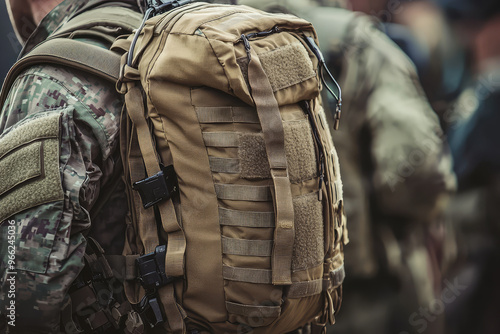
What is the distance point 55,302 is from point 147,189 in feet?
1.10

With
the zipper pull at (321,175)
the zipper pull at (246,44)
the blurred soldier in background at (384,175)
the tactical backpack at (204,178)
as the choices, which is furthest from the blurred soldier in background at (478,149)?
the zipper pull at (246,44)

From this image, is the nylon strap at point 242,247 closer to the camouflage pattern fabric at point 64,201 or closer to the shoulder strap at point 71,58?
the camouflage pattern fabric at point 64,201

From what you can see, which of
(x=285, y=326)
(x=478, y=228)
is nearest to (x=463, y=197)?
(x=478, y=228)

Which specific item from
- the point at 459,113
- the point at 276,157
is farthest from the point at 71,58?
the point at 459,113

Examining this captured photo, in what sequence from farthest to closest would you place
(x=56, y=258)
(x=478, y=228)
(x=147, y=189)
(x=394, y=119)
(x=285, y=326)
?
(x=478, y=228), (x=394, y=119), (x=285, y=326), (x=147, y=189), (x=56, y=258)

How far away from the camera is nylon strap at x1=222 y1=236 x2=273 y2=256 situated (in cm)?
135

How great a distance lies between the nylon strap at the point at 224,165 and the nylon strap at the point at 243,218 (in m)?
0.10

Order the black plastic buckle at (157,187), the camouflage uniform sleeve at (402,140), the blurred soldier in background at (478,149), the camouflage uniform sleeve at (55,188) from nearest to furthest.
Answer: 1. the camouflage uniform sleeve at (55,188)
2. the black plastic buckle at (157,187)
3. the camouflage uniform sleeve at (402,140)
4. the blurred soldier in background at (478,149)

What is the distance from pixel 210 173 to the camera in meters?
1.35

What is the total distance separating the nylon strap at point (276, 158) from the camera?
1324 millimetres

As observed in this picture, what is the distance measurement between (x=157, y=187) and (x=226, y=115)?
0.25 metres

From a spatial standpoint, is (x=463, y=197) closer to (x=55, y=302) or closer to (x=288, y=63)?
(x=288, y=63)

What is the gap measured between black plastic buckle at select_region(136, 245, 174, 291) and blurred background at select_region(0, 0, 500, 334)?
1.73m

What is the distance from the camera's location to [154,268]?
1.36m
